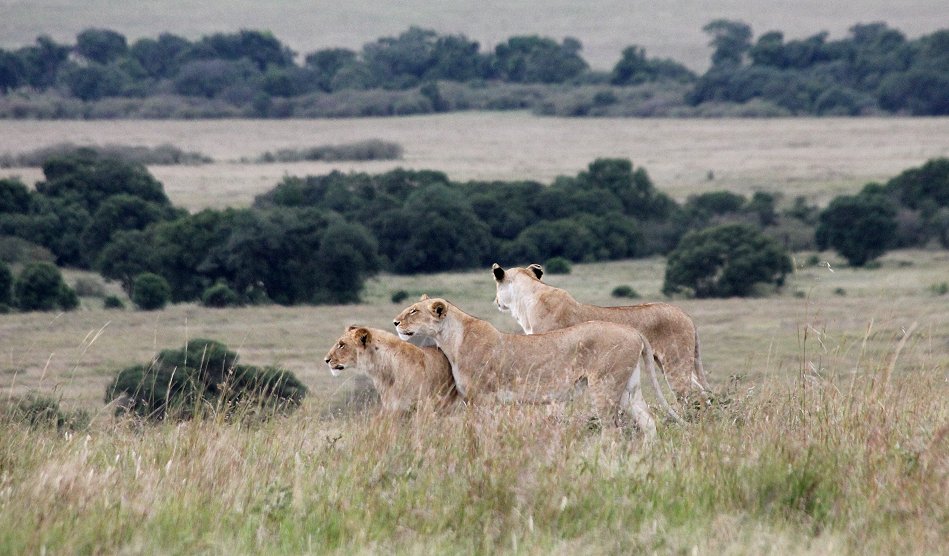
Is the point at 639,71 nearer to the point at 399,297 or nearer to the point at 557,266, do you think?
the point at 557,266

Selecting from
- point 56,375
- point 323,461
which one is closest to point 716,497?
point 323,461

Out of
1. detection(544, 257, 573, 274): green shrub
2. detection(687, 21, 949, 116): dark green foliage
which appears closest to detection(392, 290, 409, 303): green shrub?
detection(544, 257, 573, 274): green shrub

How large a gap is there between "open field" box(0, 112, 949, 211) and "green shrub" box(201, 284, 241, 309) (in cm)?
1741

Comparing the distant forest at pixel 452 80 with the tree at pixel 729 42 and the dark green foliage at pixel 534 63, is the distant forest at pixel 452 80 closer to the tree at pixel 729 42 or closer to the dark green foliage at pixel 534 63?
the dark green foliage at pixel 534 63

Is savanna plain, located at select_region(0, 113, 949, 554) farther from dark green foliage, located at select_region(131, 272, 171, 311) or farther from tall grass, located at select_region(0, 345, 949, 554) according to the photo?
dark green foliage, located at select_region(131, 272, 171, 311)

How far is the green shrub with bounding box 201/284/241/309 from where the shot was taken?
38.1 metres

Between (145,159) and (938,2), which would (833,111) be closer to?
(145,159)

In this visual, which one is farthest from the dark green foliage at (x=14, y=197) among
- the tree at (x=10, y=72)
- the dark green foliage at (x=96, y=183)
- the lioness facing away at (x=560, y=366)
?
the tree at (x=10, y=72)

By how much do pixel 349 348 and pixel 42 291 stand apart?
2943 cm

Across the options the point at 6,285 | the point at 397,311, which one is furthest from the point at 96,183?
the point at 397,311

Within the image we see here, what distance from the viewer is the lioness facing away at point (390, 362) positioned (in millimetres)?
7289

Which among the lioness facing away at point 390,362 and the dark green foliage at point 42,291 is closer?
the lioness facing away at point 390,362

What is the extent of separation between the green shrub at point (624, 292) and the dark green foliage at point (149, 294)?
38.1 feet

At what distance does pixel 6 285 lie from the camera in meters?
35.8
